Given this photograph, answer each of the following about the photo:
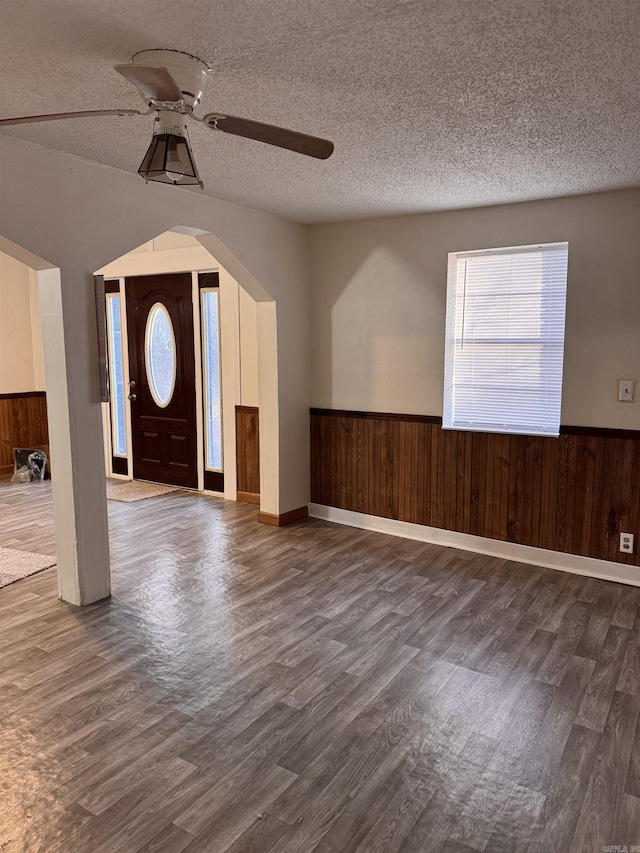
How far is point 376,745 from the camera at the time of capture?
7.50 ft

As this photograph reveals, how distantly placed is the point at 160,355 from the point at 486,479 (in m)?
3.44

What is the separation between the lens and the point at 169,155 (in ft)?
6.38

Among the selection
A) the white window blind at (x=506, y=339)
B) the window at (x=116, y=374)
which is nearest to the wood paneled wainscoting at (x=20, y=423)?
the window at (x=116, y=374)

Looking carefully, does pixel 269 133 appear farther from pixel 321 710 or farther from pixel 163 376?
pixel 163 376

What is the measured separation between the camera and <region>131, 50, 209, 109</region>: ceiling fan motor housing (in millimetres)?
1969

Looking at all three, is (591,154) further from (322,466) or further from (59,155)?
(322,466)

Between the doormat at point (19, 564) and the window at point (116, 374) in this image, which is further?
the window at point (116, 374)

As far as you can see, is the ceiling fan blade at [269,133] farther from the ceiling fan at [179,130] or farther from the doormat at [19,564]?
the doormat at [19,564]

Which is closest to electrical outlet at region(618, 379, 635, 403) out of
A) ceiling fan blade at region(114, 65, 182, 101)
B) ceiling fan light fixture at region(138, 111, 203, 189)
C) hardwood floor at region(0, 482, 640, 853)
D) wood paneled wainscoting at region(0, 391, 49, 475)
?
hardwood floor at region(0, 482, 640, 853)

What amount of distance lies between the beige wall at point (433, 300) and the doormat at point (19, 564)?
2.39m

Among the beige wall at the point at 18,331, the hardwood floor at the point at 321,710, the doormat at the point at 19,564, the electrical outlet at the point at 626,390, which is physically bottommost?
the hardwood floor at the point at 321,710

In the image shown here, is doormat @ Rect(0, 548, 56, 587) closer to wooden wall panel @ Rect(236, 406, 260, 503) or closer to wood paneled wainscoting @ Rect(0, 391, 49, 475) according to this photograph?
wooden wall panel @ Rect(236, 406, 260, 503)

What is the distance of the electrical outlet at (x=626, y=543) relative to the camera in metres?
3.79

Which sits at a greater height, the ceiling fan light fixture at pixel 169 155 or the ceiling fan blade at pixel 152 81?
the ceiling fan blade at pixel 152 81
